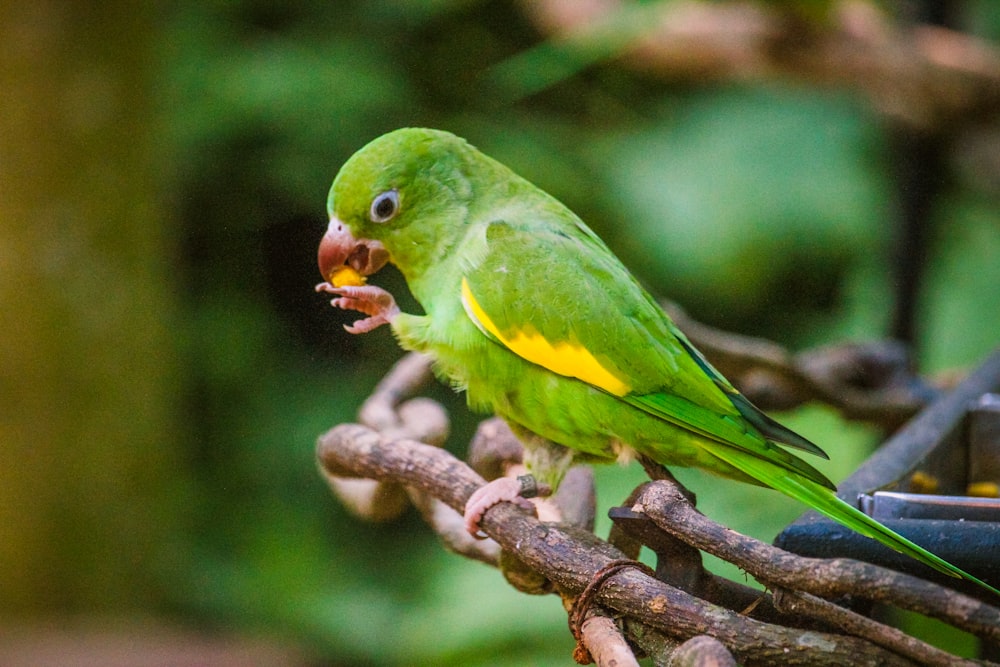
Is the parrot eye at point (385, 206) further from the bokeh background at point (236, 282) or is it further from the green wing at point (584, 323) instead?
the bokeh background at point (236, 282)

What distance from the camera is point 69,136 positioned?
2607 mm

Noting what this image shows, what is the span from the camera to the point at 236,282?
2.12 meters

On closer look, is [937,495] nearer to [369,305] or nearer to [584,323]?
[584,323]

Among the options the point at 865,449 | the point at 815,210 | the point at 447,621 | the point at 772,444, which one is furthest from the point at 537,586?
the point at 815,210

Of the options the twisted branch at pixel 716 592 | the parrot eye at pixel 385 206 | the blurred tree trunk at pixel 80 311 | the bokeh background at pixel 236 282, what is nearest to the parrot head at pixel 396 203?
the parrot eye at pixel 385 206

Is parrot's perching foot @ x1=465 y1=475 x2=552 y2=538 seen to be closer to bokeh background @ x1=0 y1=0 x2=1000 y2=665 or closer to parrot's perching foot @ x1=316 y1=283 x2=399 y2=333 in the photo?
parrot's perching foot @ x1=316 y1=283 x2=399 y2=333

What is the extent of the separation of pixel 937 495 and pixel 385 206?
1.93 ft

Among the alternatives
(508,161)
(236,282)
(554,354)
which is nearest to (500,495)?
(554,354)

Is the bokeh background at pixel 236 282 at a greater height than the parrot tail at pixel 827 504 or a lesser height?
greater

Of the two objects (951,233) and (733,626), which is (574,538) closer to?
(733,626)

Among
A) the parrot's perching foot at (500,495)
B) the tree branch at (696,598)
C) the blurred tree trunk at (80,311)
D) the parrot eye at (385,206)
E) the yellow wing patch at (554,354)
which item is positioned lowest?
the tree branch at (696,598)

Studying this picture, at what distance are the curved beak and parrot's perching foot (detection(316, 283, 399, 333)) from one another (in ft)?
0.07

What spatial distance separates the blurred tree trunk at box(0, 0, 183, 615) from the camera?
2559mm

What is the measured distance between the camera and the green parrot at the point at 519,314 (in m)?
0.92
